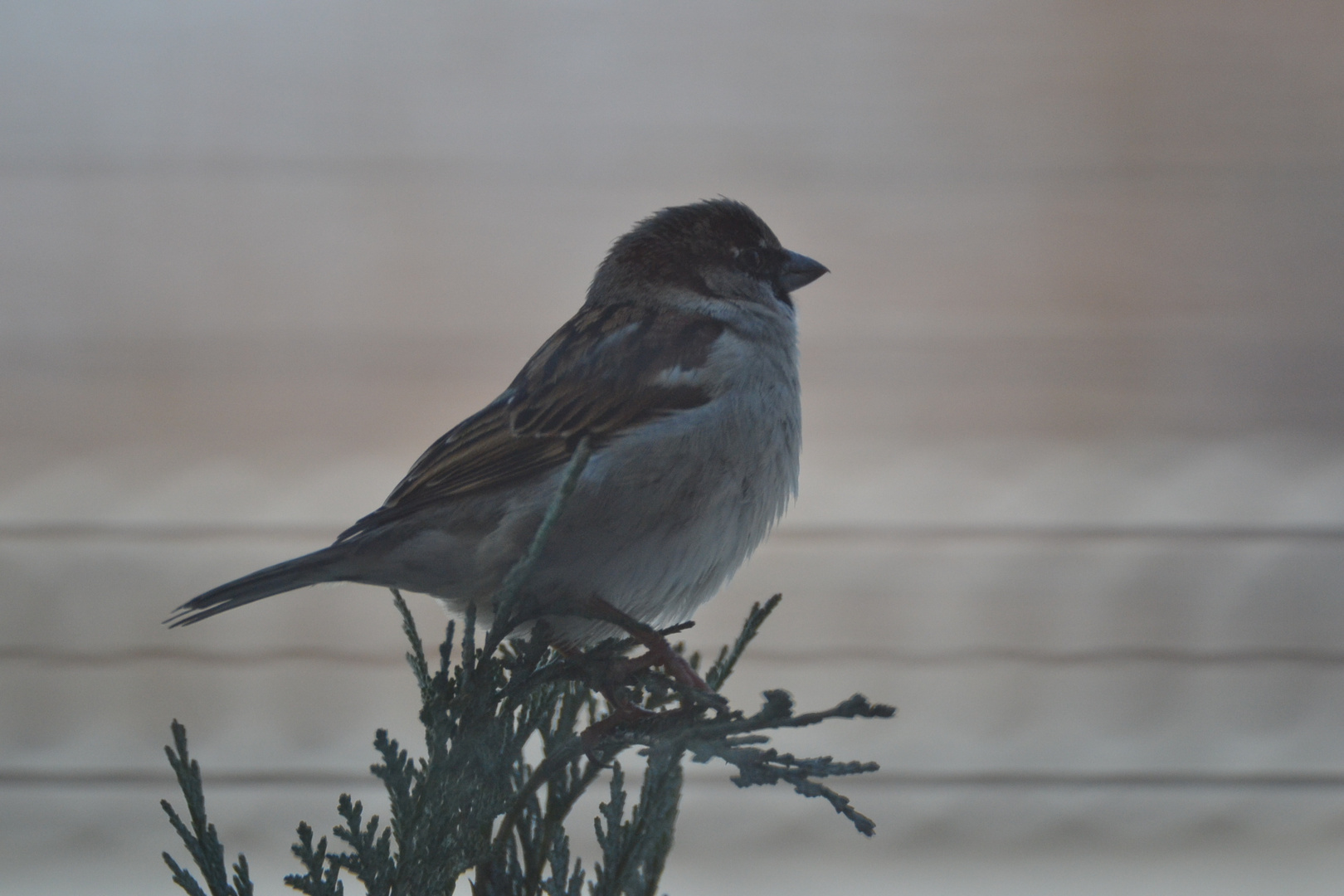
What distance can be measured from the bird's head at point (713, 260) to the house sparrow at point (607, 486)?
138mm

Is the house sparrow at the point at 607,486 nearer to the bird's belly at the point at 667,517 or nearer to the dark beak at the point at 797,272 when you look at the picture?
the bird's belly at the point at 667,517

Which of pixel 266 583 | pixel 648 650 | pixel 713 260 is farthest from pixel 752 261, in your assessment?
pixel 266 583

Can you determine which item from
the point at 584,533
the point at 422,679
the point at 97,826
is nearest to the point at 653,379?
the point at 584,533

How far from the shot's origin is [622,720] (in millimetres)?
850

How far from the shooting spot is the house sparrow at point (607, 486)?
94cm

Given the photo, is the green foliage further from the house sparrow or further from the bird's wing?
the bird's wing

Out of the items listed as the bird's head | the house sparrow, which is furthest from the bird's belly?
the bird's head

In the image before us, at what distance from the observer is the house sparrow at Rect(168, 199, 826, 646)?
941 mm

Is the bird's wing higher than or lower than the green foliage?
higher

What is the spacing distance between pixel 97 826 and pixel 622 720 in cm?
156

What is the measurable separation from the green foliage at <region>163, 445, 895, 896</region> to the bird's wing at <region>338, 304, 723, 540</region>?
21cm

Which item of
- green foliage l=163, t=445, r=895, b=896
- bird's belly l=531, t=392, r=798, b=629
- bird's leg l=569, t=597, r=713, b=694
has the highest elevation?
bird's belly l=531, t=392, r=798, b=629

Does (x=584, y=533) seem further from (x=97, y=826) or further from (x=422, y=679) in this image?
(x=97, y=826)

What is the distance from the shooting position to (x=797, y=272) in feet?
4.29
